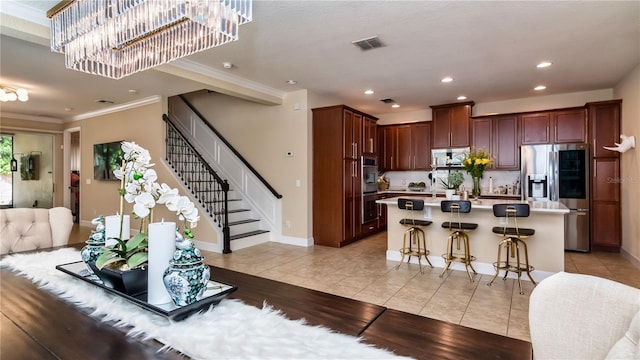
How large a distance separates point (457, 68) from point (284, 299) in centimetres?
438

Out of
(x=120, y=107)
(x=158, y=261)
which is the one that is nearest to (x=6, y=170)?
(x=120, y=107)

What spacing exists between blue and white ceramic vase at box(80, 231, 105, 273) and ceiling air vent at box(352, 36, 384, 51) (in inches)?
125

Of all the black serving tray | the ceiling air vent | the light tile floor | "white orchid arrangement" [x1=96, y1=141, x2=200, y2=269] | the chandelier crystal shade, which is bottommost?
the light tile floor

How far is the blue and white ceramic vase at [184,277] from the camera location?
3.82ft

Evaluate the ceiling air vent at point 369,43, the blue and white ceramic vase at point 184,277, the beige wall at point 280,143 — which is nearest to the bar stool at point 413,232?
the beige wall at point 280,143

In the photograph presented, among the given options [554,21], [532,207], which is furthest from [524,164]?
[554,21]

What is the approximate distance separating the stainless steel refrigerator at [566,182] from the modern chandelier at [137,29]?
585 cm

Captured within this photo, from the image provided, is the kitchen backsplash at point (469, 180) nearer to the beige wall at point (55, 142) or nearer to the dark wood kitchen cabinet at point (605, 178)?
the dark wood kitchen cabinet at point (605, 178)

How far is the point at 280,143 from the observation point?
6141mm

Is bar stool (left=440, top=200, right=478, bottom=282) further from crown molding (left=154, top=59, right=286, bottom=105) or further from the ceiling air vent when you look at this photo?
crown molding (left=154, top=59, right=286, bottom=105)

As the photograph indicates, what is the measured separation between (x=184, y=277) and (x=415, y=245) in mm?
4093

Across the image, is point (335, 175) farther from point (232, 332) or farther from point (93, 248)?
point (232, 332)

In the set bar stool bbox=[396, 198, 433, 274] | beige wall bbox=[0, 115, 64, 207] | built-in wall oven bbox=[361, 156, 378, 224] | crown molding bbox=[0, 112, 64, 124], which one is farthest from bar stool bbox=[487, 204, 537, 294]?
beige wall bbox=[0, 115, 64, 207]

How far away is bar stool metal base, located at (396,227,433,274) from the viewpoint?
440 cm
